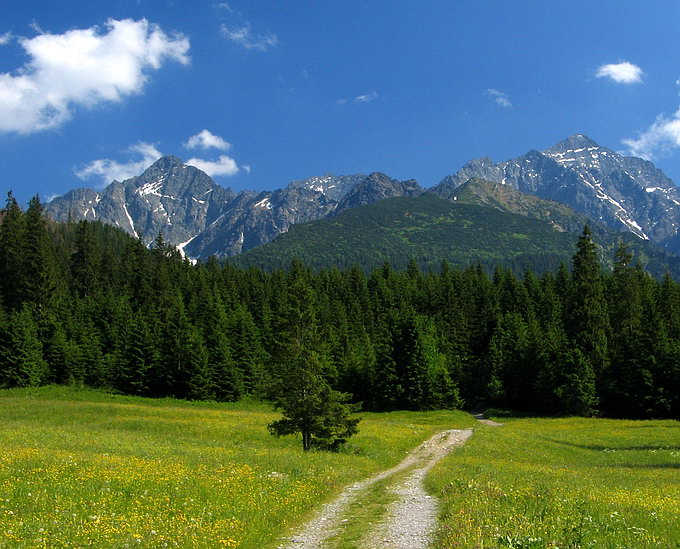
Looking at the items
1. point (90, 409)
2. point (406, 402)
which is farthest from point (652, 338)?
point (90, 409)

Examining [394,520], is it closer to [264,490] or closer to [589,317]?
[264,490]

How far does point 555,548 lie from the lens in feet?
35.8

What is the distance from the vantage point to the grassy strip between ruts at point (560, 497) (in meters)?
12.4

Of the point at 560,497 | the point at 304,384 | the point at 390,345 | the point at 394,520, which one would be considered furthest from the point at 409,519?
the point at 390,345

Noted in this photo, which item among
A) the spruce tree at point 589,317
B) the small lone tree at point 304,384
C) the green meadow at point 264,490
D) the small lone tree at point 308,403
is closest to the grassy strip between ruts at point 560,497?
the green meadow at point 264,490

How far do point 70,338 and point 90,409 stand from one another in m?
38.4

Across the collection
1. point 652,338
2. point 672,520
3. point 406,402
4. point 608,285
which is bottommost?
point 406,402

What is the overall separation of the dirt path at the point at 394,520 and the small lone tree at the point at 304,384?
635 centimetres

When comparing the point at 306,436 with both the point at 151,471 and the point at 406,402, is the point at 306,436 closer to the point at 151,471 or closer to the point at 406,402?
the point at 151,471

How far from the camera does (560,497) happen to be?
58.9ft

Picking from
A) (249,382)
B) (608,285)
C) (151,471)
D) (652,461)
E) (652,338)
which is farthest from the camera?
(608,285)

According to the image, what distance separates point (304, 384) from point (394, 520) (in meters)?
17.5

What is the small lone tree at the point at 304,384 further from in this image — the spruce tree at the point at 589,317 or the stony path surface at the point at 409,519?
the spruce tree at the point at 589,317

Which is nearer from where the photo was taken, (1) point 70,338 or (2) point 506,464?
(2) point 506,464
